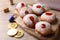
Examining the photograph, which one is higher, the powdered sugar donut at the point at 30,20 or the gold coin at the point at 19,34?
the powdered sugar donut at the point at 30,20

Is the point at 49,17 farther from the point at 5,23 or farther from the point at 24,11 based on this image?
the point at 5,23

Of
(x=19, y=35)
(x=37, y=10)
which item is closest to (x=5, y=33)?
(x=19, y=35)

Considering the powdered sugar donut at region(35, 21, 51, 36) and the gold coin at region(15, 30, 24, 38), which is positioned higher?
the powdered sugar donut at region(35, 21, 51, 36)

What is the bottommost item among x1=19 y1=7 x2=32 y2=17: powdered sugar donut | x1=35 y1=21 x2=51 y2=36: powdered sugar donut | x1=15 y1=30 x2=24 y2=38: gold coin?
x1=15 y1=30 x2=24 y2=38: gold coin

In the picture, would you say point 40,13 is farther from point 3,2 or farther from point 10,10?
point 3,2

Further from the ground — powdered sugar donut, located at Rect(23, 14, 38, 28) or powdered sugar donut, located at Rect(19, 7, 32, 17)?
powdered sugar donut, located at Rect(19, 7, 32, 17)

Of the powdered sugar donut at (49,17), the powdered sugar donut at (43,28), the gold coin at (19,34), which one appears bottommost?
the gold coin at (19,34)

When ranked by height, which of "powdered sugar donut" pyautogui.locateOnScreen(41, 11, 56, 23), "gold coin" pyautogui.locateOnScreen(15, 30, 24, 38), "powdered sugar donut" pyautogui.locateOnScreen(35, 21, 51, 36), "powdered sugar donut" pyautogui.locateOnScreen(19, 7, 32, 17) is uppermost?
"powdered sugar donut" pyautogui.locateOnScreen(19, 7, 32, 17)

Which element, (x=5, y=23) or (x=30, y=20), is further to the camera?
(x=5, y=23)

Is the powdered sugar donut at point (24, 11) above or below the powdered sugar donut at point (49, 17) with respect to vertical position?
above

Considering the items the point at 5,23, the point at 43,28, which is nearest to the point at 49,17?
the point at 43,28

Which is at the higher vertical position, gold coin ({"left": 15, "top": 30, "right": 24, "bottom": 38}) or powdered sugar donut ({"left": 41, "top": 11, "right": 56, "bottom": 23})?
powdered sugar donut ({"left": 41, "top": 11, "right": 56, "bottom": 23})

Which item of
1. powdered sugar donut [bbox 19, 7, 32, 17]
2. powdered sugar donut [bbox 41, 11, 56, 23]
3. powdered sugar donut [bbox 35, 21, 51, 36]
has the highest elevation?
powdered sugar donut [bbox 19, 7, 32, 17]
